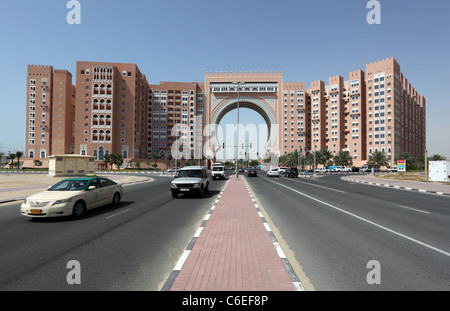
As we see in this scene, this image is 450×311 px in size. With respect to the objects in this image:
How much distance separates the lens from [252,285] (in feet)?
10.9

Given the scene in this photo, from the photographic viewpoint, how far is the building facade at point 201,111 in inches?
3140

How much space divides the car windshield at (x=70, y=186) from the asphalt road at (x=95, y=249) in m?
1.12

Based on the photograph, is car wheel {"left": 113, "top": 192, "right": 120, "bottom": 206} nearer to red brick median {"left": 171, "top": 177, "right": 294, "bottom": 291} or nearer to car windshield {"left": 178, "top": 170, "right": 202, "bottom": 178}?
car windshield {"left": 178, "top": 170, "right": 202, "bottom": 178}

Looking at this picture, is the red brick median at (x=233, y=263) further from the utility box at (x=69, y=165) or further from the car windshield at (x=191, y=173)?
the utility box at (x=69, y=165)

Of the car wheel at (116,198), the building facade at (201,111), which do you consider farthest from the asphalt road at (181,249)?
the building facade at (201,111)

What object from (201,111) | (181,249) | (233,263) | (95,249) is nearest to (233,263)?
(233,263)

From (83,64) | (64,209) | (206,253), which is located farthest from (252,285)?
(83,64)

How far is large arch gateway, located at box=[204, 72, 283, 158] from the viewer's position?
93.4m

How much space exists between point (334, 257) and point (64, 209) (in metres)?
7.68

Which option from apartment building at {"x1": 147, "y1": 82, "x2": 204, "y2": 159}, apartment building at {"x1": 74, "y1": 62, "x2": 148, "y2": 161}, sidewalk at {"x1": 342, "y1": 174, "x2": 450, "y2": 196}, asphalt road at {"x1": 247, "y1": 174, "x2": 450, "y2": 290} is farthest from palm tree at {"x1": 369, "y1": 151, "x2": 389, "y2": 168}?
asphalt road at {"x1": 247, "y1": 174, "x2": 450, "y2": 290}

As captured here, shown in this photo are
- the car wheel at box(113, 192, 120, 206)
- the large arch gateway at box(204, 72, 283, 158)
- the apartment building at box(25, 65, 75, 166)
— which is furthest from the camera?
the large arch gateway at box(204, 72, 283, 158)

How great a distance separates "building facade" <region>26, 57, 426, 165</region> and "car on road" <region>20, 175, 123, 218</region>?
66.0 meters

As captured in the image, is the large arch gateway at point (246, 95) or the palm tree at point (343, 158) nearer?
the palm tree at point (343, 158)

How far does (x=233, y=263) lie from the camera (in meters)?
4.04
